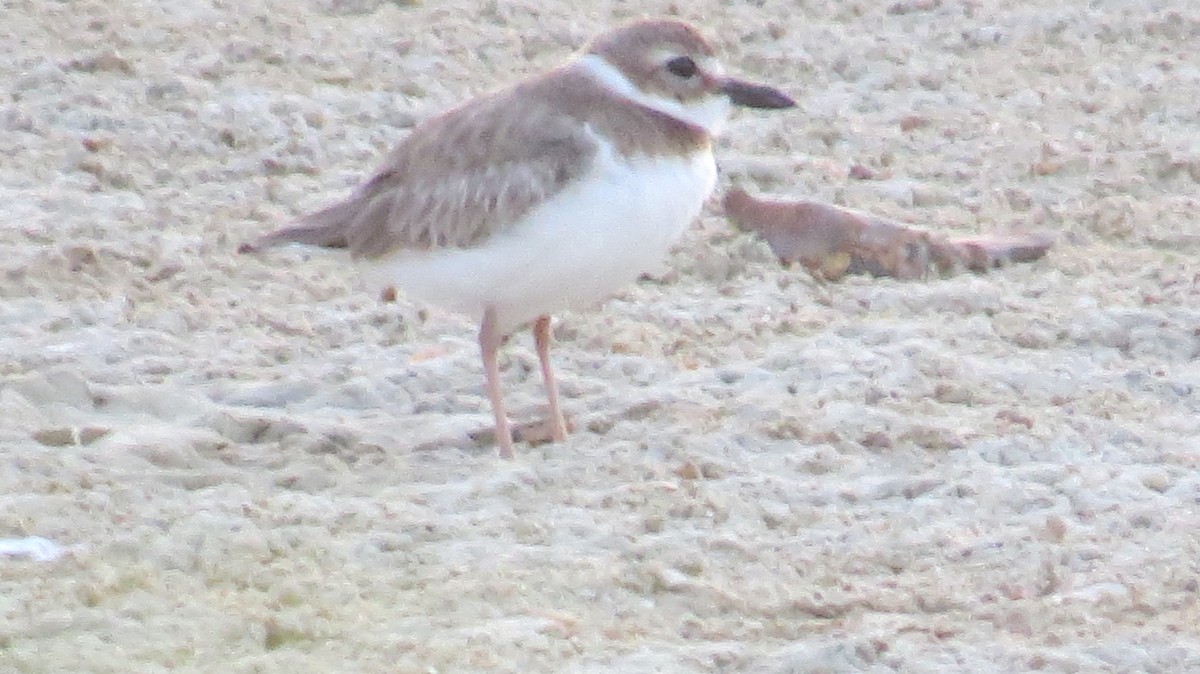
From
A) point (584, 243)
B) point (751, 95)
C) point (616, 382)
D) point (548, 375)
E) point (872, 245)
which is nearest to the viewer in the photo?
point (584, 243)

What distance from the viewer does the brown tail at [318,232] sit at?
593cm

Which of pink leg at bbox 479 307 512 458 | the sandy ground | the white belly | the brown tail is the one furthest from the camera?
the brown tail

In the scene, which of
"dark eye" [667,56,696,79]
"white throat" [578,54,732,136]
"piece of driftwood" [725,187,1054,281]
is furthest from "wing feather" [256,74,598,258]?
"piece of driftwood" [725,187,1054,281]

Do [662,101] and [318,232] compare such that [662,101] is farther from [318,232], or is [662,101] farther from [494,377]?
[318,232]

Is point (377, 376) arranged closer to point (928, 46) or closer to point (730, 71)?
point (730, 71)

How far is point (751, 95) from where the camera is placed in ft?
19.2

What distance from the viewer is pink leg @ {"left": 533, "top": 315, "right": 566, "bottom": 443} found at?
5.64 m

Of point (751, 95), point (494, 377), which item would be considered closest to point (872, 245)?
point (751, 95)

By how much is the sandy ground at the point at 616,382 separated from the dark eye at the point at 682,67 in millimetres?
802

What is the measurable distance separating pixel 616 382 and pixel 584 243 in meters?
0.82

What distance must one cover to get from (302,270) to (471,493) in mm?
1756

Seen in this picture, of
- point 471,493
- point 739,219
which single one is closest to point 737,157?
point 739,219

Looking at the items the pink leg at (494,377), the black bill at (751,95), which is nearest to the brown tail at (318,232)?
the pink leg at (494,377)

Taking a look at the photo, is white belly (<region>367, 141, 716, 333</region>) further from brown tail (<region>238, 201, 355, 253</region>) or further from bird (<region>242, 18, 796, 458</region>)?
brown tail (<region>238, 201, 355, 253</region>)
